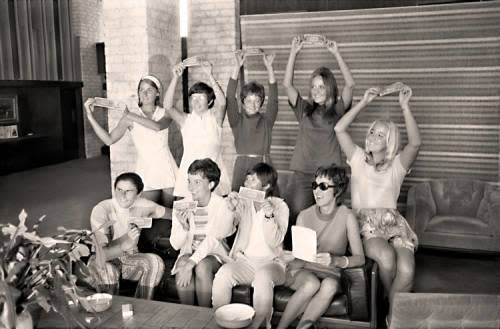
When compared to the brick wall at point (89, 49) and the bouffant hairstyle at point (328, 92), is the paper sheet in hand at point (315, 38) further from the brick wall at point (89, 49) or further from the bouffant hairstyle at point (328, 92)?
the brick wall at point (89, 49)

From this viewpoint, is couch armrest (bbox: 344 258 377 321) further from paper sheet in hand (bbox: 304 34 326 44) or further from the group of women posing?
paper sheet in hand (bbox: 304 34 326 44)

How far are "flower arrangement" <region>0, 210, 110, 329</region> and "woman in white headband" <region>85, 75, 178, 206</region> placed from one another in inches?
84.6

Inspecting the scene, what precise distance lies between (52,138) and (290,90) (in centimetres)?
885

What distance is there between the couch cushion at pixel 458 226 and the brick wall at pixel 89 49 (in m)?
9.68

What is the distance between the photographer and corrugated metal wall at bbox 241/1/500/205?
5156 millimetres

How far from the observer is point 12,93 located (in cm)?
1040

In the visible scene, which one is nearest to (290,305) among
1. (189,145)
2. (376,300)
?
(376,300)

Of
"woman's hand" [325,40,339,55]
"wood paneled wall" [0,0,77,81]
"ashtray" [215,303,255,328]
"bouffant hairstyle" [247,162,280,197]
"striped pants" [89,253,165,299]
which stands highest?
"wood paneled wall" [0,0,77,81]

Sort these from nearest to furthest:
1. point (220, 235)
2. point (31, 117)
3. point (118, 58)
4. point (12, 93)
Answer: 1. point (220, 235)
2. point (118, 58)
3. point (12, 93)
4. point (31, 117)

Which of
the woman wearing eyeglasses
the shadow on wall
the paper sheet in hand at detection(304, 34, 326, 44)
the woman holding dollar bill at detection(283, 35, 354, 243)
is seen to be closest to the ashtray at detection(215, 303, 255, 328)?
the woman wearing eyeglasses

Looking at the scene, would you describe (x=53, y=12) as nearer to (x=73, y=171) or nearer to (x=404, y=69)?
(x=73, y=171)

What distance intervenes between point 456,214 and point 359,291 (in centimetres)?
254

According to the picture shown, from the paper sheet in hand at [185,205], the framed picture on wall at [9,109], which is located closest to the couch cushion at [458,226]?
the paper sheet in hand at [185,205]

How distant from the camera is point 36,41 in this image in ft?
36.6
